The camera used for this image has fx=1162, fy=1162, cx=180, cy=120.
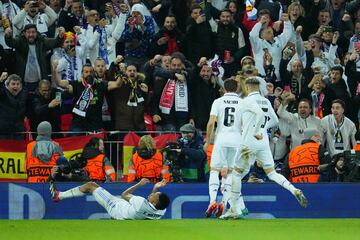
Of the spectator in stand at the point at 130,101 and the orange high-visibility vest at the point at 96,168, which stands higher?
the spectator in stand at the point at 130,101

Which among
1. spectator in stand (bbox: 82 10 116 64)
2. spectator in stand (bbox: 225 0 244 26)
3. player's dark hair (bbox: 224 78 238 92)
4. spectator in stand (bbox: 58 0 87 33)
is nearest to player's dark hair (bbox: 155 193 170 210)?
player's dark hair (bbox: 224 78 238 92)

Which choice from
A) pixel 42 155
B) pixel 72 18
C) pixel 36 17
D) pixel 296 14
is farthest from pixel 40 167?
pixel 296 14

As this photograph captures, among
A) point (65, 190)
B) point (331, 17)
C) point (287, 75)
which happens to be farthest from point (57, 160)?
point (331, 17)

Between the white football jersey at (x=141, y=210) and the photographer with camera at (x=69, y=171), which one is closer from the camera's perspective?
the white football jersey at (x=141, y=210)

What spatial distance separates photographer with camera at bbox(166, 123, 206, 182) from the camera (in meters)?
22.3

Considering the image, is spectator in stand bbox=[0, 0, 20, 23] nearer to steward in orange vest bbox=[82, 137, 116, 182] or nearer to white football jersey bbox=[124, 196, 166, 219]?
steward in orange vest bbox=[82, 137, 116, 182]

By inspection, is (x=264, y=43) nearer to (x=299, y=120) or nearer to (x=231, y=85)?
(x=299, y=120)

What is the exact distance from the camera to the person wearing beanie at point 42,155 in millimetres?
21750

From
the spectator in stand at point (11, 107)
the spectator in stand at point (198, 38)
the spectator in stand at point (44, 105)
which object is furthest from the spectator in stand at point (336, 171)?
the spectator in stand at point (11, 107)

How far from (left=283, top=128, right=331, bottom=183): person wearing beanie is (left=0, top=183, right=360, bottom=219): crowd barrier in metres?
0.78

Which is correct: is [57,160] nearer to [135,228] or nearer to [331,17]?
[135,228]

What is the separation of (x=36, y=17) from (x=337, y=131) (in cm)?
680

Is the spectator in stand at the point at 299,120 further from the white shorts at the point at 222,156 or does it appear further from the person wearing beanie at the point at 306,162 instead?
the white shorts at the point at 222,156

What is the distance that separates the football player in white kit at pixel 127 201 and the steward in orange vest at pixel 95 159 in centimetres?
150
